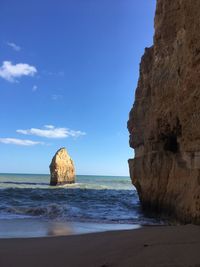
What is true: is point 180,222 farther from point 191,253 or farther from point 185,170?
point 191,253

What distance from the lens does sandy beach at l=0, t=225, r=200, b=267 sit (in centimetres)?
462

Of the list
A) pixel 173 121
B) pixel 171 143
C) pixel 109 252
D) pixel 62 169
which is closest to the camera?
pixel 109 252

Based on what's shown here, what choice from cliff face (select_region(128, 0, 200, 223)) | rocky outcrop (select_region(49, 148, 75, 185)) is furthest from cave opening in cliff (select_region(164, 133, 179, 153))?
rocky outcrop (select_region(49, 148, 75, 185))

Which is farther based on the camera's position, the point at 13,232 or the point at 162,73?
the point at 162,73

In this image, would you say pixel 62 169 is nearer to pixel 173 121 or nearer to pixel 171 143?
pixel 171 143

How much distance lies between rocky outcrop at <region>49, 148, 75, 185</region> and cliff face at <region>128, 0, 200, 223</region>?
130 ft

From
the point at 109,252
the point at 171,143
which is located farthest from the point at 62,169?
the point at 109,252

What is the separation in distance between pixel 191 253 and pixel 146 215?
1036 cm

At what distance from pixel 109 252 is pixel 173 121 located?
346 inches

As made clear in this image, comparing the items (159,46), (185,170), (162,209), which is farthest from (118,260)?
(159,46)

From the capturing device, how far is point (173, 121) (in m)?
13.5

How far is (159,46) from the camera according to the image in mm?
16000

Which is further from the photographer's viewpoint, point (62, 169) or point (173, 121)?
point (62, 169)

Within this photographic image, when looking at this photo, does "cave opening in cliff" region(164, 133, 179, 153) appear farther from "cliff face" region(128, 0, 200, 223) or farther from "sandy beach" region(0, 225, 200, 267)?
"sandy beach" region(0, 225, 200, 267)
